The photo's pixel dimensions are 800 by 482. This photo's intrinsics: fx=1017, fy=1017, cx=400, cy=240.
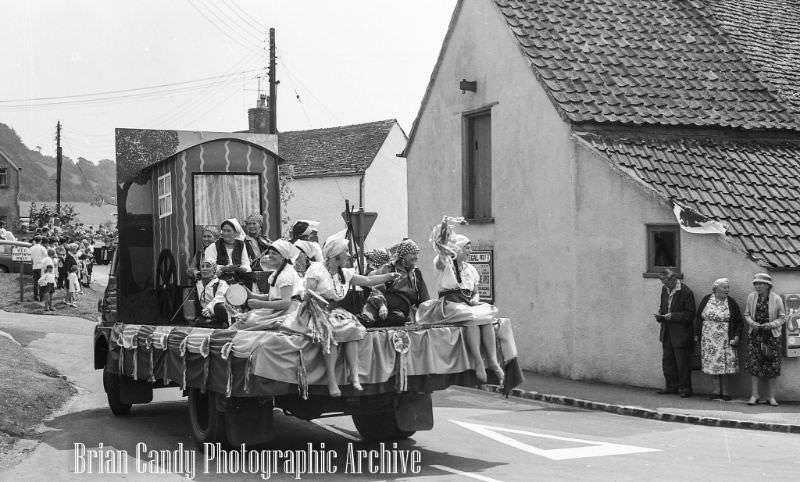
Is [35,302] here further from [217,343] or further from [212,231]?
[217,343]

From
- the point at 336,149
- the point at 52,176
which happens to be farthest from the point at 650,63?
the point at 52,176

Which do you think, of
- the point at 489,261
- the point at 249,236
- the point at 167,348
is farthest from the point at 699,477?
the point at 489,261

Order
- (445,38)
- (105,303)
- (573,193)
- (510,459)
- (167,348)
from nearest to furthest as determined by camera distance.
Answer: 1. (510,459)
2. (167,348)
3. (105,303)
4. (573,193)
5. (445,38)

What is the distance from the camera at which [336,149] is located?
48.3 meters

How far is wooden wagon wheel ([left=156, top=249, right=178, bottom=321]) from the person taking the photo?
43.7 ft

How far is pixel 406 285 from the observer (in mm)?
10367

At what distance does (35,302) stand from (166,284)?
16.3 meters

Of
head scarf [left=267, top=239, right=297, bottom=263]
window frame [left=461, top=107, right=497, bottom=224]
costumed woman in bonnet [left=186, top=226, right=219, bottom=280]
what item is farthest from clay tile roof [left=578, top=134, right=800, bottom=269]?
head scarf [left=267, top=239, right=297, bottom=263]

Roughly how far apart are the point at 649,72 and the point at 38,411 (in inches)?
474

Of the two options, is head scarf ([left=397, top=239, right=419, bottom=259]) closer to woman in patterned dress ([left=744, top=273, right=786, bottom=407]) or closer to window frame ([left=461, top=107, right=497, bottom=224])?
woman in patterned dress ([left=744, top=273, right=786, bottom=407])

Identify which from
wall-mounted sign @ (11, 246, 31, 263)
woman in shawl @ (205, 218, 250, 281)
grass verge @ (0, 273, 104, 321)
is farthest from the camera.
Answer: wall-mounted sign @ (11, 246, 31, 263)

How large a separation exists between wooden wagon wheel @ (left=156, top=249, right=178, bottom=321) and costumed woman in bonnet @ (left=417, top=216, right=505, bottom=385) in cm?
451

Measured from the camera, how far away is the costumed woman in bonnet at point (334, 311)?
29.6ft

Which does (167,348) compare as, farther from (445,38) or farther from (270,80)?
(270,80)
